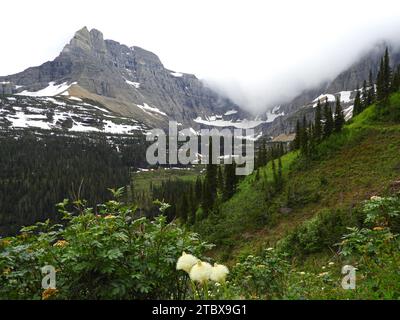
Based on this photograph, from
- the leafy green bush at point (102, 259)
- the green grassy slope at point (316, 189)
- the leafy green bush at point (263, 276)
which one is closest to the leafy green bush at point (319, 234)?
the green grassy slope at point (316, 189)

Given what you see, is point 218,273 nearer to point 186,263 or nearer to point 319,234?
point 186,263

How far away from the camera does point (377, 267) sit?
6.91 meters

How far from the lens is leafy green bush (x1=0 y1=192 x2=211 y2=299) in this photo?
5.75 meters

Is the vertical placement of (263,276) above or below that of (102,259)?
below

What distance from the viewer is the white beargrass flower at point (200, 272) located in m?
4.20

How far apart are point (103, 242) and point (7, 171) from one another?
181468 millimetres

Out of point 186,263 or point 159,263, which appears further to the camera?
point 159,263

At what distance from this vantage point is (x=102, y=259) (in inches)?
227

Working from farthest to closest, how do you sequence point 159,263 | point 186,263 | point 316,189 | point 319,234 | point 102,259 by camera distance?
point 316,189
point 319,234
point 159,263
point 102,259
point 186,263

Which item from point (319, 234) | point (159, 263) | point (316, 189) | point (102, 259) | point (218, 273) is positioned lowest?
point (319, 234)

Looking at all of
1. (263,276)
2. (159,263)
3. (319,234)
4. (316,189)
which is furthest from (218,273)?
(316,189)

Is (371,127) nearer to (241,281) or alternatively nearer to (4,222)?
(241,281)

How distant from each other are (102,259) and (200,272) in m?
2.12
